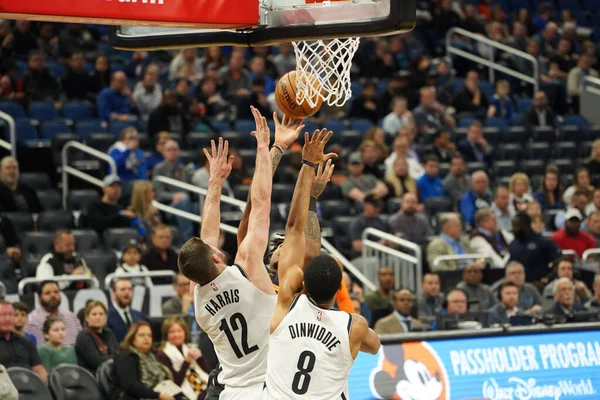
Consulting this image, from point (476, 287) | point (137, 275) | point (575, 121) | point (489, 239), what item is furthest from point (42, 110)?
point (575, 121)

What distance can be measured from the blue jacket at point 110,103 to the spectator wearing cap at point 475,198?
4791 millimetres

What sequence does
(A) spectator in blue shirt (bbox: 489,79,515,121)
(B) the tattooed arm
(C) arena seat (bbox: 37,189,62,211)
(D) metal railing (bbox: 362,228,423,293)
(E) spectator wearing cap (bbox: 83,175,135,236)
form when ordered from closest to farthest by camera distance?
(B) the tattooed arm < (D) metal railing (bbox: 362,228,423,293) < (E) spectator wearing cap (bbox: 83,175,135,236) < (C) arena seat (bbox: 37,189,62,211) < (A) spectator in blue shirt (bbox: 489,79,515,121)

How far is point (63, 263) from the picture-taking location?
12016 millimetres

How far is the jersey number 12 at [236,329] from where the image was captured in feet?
19.9

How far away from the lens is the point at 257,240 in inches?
242

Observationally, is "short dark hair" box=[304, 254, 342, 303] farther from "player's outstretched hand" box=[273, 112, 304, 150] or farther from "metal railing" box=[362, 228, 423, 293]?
"metal railing" box=[362, 228, 423, 293]

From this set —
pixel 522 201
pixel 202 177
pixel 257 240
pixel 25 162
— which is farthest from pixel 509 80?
pixel 257 240

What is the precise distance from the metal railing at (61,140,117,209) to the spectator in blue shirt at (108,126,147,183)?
0.37 feet

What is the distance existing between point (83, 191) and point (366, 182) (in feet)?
11.9

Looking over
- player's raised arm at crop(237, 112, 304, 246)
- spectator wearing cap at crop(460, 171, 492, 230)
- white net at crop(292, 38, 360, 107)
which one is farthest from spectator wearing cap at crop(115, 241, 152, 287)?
white net at crop(292, 38, 360, 107)

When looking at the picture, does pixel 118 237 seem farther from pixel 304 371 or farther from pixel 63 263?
pixel 304 371

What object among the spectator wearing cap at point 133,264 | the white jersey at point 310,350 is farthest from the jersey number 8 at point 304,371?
the spectator wearing cap at point 133,264

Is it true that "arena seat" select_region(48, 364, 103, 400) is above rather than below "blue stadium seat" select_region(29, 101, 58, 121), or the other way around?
below

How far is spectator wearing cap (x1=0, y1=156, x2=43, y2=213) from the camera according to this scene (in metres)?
13.0
